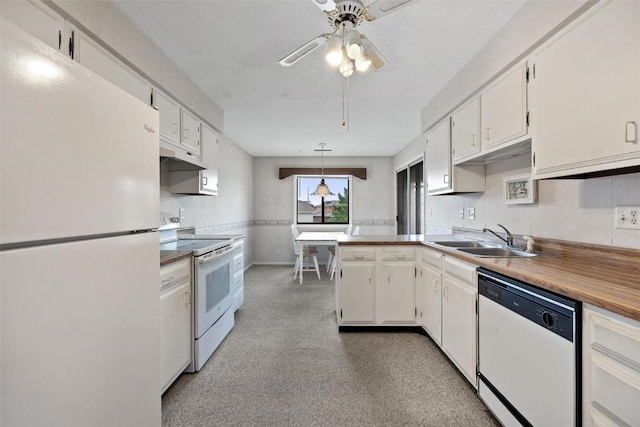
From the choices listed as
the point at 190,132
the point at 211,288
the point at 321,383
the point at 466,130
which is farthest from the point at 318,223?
the point at 321,383

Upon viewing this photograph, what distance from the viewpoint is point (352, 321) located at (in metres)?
2.85

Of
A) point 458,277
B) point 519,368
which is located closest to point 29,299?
point 519,368

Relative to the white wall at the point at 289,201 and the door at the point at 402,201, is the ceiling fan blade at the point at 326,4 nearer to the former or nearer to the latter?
the door at the point at 402,201

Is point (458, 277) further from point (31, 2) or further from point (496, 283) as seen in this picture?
point (31, 2)

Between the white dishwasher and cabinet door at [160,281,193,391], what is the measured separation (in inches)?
72.8

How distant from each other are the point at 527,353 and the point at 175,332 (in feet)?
6.34

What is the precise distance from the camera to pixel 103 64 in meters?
Result: 1.68

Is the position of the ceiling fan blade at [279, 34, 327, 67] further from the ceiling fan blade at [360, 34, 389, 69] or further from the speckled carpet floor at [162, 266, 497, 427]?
the speckled carpet floor at [162, 266, 497, 427]

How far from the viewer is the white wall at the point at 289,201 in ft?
21.4

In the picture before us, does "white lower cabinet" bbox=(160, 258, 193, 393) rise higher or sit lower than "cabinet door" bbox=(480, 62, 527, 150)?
lower

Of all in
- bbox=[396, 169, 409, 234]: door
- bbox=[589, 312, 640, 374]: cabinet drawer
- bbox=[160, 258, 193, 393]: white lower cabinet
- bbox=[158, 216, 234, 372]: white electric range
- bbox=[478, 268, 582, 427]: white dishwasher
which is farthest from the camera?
bbox=[396, 169, 409, 234]: door

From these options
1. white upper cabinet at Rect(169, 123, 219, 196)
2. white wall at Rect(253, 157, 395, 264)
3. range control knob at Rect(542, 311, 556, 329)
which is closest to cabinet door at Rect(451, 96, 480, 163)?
range control knob at Rect(542, 311, 556, 329)

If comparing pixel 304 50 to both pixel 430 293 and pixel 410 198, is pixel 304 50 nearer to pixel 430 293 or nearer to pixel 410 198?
pixel 430 293

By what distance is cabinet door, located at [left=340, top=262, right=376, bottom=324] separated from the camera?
284 centimetres
